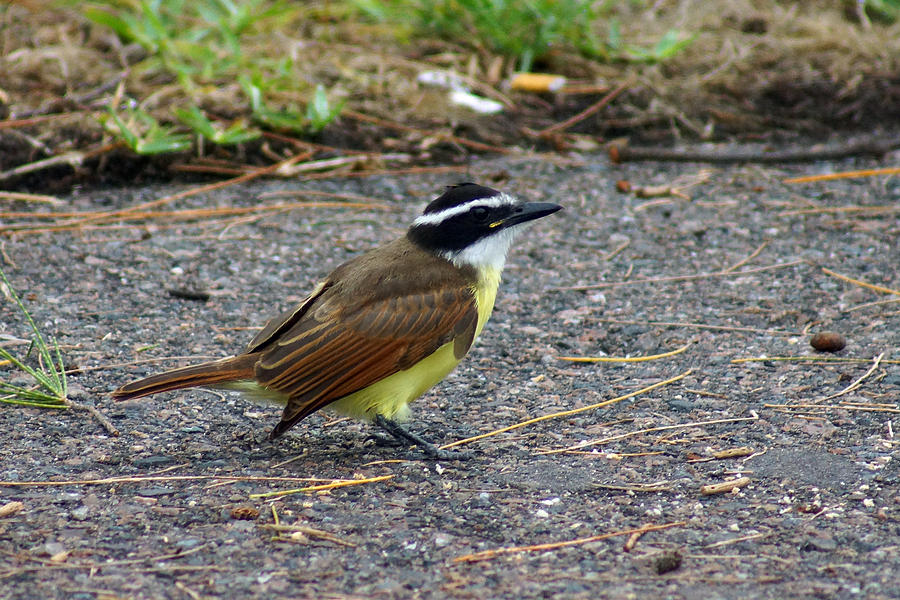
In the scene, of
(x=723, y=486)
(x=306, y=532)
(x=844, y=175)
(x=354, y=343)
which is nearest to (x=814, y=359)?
(x=723, y=486)

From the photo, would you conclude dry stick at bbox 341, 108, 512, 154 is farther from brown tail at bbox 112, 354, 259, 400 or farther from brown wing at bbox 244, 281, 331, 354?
brown tail at bbox 112, 354, 259, 400

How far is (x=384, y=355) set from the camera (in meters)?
4.86

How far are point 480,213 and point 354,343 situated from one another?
1.00 metres

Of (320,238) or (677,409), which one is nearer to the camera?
(677,409)

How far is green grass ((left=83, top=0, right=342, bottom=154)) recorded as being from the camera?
798cm

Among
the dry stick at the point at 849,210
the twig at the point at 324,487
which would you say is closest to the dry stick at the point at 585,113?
the dry stick at the point at 849,210

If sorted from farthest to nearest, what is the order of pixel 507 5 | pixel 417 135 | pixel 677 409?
pixel 507 5 < pixel 417 135 < pixel 677 409

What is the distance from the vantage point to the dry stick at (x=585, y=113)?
29.5 ft

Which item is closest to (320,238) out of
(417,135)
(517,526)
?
(417,135)

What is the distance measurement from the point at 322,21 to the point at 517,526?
24.7ft

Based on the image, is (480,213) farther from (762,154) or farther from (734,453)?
(762,154)

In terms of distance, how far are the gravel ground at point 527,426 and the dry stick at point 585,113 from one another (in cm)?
63

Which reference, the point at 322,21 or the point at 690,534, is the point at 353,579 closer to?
the point at 690,534

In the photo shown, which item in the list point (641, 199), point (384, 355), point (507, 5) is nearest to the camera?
point (384, 355)
